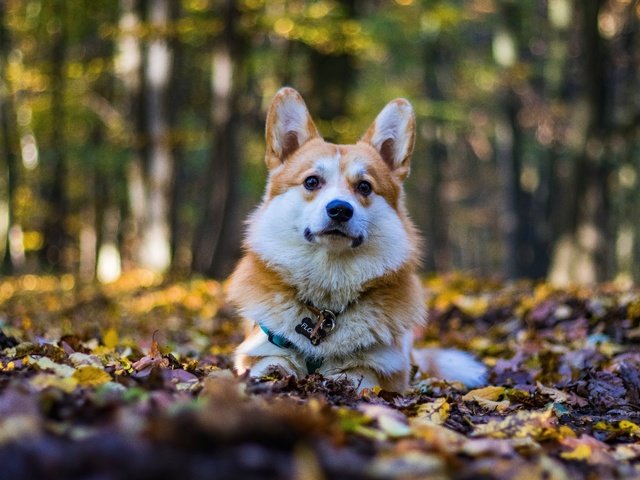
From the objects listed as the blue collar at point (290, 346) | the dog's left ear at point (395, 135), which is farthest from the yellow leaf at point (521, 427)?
the dog's left ear at point (395, 135)

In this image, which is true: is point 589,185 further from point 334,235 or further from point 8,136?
point 8,136

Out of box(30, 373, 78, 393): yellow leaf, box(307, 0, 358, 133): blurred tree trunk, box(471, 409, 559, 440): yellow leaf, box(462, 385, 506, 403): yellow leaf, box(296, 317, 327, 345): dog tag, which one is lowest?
box(462, 385, 506, 403): yellow leaf

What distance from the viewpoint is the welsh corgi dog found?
4113 mm

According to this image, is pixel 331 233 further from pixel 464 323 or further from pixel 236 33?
pixel 236 33

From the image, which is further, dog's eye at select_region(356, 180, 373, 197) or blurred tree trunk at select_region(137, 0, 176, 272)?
blurred tree trunk at select_region(137, 0, 176, 272)

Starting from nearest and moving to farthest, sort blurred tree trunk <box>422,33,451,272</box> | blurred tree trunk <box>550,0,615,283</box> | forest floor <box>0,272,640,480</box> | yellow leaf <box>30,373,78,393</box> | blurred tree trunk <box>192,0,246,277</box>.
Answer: forest floor <box>0,272,640,480</box> → yellow leaf <box>30,373,78,393</box> → blurred tree trunk <box>550,0,615,283</box> → blurred tree trunk <box>192,0,246,277</box> → blurred tree trunk <box>422,33,451,272</box>

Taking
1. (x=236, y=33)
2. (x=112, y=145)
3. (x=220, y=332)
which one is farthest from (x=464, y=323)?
(x=112, y=145)

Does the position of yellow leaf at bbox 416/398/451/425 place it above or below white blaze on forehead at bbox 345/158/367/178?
below

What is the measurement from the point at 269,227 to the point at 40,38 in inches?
787

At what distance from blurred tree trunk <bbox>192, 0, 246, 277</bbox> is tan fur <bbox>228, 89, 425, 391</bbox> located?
24.7ft

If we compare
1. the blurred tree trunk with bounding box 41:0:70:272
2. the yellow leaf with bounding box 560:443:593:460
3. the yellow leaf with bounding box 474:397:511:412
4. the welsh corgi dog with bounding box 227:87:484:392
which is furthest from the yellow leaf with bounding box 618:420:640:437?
the blurred tree trunk with bounding box 41:0:70:272

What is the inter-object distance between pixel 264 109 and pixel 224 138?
444cm

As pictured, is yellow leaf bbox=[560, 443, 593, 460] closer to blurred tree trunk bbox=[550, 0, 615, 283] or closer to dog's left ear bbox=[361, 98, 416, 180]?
dog's left ear bbox=[361, 98, 416, 180]

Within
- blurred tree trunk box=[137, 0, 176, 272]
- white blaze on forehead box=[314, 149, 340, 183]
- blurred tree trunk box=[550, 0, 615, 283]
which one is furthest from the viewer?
blurred tree trunk box=[137, 0, 176, 272]
